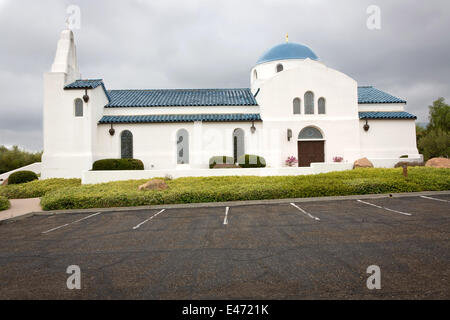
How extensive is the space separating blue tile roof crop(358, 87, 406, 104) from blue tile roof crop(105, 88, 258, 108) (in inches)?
398

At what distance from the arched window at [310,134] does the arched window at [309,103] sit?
4.73ft

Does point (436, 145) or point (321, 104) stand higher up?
point (321, 104)

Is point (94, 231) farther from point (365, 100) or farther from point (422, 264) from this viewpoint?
point (365, 100)

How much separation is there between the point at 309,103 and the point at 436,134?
1153 inches

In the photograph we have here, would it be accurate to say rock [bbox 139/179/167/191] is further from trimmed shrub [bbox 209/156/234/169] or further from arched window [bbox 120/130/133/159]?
arched window [bbox 120/130/133/159]

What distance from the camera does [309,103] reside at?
72.9 ft

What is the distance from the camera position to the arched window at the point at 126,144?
71.6 ft

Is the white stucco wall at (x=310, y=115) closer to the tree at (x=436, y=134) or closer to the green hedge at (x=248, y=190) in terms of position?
the green hedge at (x=248, y=190)

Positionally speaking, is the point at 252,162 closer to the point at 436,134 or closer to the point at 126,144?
the point at 126,144

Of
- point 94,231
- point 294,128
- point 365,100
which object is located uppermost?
point 365,100

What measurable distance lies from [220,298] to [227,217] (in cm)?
605

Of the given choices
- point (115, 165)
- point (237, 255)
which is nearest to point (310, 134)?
point (115, 165)

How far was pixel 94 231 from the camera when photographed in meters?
8.63
